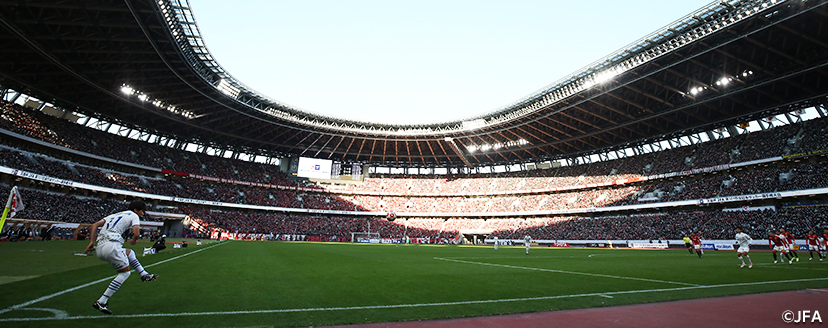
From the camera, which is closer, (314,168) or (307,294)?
(307,294)

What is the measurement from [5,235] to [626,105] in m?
53.2

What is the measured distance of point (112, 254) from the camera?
5504 mm

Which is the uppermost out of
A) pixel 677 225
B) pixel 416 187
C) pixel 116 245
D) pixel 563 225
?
pixel 416 187

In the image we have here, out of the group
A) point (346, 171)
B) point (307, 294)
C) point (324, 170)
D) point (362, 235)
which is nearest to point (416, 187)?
point (346, 171)

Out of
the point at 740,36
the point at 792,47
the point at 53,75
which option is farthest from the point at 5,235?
the point at 792,47

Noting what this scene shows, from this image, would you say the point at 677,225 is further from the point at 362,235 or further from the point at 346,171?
the point at 346,171

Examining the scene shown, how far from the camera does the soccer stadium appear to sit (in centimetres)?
660

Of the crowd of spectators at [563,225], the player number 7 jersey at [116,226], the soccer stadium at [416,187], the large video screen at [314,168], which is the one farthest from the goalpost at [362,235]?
the player number 7 jersey at [116,226]

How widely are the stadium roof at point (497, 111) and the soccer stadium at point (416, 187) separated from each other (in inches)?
8.7

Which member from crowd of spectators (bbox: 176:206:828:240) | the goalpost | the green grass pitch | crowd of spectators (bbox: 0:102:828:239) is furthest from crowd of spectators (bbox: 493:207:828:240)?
the green grass pitch

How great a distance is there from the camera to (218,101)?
3888cm

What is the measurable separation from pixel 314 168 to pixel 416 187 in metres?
19.1

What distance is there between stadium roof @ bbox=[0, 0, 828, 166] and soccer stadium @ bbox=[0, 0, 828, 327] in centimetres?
22

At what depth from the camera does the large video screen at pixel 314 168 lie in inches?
2320
